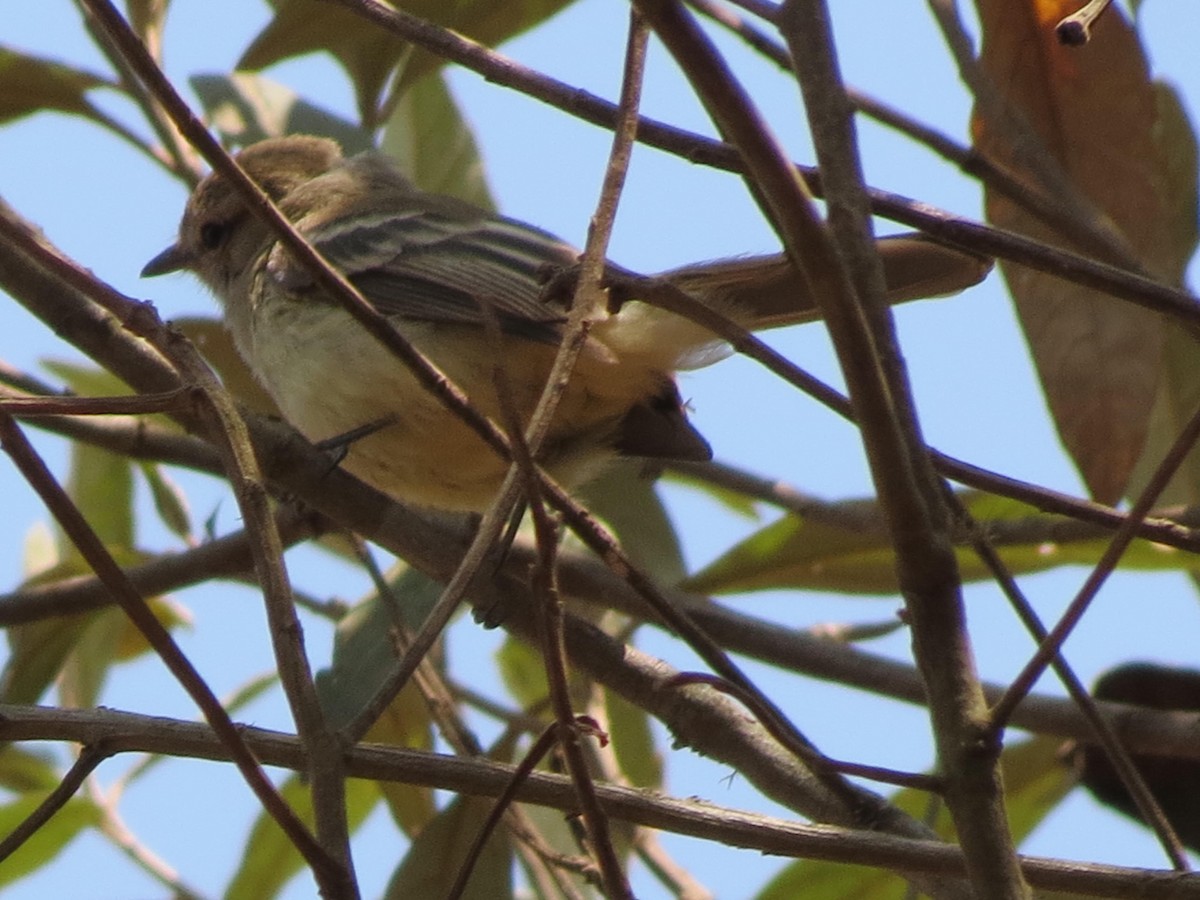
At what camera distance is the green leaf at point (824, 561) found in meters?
3.99

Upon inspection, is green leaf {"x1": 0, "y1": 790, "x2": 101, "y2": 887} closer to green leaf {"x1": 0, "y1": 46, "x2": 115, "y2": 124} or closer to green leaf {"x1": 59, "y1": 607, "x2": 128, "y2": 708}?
green leaf {"x1": 59, "y1": 607, "x2": 128, "y2": 708}

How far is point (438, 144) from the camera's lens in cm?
516

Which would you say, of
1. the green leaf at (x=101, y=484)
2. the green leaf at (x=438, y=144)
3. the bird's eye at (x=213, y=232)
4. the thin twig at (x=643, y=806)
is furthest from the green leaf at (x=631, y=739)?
the thin twig at (x=643, y=806)

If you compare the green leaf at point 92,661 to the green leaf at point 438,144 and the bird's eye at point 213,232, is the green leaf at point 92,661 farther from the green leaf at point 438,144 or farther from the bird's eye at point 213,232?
the green leaf at point 438,144

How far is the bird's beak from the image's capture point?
17.4 ft

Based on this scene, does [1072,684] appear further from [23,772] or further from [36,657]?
[23,772]

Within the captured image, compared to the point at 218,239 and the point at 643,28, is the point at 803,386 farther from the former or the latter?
the point at 218,239

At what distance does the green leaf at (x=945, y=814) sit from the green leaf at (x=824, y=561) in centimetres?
46

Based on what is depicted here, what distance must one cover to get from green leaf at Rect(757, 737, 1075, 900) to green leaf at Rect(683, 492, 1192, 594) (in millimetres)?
459

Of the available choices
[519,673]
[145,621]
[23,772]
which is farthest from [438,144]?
[145,621]

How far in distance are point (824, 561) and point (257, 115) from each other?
2114mm

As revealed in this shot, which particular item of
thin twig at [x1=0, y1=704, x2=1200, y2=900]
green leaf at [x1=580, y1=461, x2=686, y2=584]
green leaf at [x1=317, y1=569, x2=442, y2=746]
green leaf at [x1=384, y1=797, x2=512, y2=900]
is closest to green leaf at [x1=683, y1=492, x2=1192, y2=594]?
green leaf at [x1=580, y1=461, x2=686, y2=584]

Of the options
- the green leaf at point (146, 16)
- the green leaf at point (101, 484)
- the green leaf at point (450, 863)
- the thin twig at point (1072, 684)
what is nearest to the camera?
the thin twig at point (1072, 684)

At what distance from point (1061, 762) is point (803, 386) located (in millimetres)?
2553
